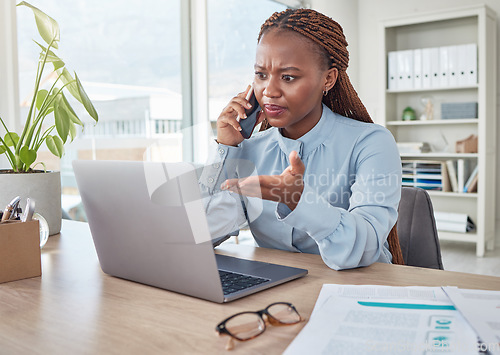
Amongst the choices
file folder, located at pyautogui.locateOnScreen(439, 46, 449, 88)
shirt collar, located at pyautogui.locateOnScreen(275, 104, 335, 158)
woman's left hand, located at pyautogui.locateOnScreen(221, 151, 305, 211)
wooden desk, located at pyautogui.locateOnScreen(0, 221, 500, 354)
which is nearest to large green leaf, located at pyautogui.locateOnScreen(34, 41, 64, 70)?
wooden desk, located at pyautogui.locateOnScreen(0, 221, 500, 354)

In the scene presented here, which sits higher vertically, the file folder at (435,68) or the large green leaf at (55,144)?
the file folder at (435,68)

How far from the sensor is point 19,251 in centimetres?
98

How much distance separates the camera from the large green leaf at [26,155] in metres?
1.41

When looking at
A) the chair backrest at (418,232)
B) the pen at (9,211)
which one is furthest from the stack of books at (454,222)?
the pen at (9,211)

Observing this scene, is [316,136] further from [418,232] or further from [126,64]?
[126,64]

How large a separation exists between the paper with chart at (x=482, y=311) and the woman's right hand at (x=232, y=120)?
730 millimetres

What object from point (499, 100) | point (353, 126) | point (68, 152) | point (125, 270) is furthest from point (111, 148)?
point (499, 100)

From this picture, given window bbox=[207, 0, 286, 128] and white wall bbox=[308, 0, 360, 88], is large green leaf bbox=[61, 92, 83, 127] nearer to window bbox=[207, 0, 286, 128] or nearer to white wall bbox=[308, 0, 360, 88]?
window bbox=[207, 0, 286, 128]

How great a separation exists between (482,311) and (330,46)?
778 mm

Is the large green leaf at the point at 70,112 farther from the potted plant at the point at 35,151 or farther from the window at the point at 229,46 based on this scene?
the window at the point at 229,46

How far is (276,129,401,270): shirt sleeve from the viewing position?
0.98 meters

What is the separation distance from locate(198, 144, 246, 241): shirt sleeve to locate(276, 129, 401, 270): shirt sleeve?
0.29m

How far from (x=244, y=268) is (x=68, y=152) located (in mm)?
1901

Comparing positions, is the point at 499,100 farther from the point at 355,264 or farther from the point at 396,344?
the point at 396,344
